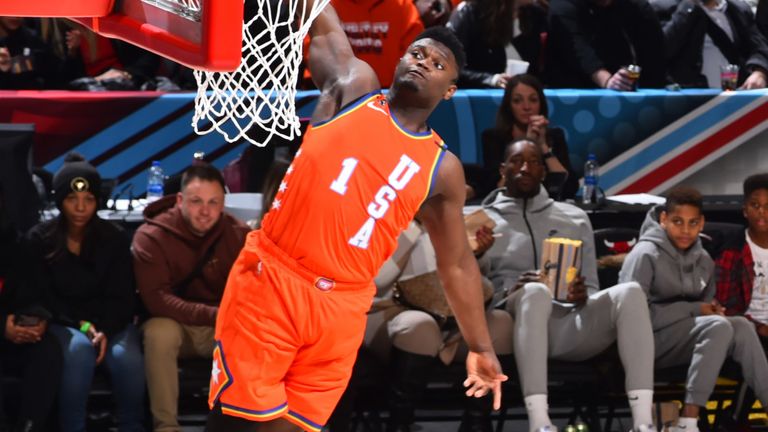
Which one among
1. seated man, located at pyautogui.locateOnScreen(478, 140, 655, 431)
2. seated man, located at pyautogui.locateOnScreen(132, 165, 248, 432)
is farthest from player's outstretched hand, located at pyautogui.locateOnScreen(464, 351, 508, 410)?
seated man, located at pyautogui.locateOnScreen(132, 165, 248, 432)

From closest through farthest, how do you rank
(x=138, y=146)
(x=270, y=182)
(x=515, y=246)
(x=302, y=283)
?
1. (x=302, y=283)
2. (x=270, y=182)
3. (x=515, y=246)
4. (x=138, y=146)

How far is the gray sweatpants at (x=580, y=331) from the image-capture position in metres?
6.21

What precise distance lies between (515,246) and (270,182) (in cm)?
135

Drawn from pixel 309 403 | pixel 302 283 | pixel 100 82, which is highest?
pixel 100 82

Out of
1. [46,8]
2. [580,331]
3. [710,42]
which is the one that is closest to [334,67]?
[46,8]

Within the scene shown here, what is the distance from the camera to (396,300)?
21.1 feet

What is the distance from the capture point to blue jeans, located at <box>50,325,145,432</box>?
6.02 m

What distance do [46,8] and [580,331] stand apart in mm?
3423

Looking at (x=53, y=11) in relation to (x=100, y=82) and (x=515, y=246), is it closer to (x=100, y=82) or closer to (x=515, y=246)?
(x=515, y=246)

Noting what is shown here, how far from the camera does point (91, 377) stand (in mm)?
6086

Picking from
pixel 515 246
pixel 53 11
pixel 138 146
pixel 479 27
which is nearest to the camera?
pixel 53 11

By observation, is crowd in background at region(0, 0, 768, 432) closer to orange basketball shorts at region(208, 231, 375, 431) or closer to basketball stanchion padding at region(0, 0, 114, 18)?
orange basketball shorts at region(208, 231, 375, 431)

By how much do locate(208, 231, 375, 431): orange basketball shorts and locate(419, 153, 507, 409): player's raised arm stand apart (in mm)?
440

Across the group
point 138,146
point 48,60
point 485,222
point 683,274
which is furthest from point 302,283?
point 48,60
